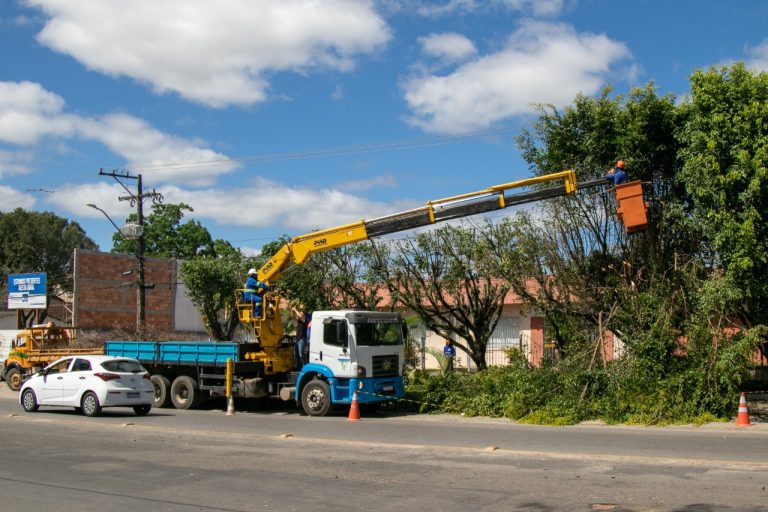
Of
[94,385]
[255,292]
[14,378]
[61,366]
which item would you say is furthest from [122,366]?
[14,378]

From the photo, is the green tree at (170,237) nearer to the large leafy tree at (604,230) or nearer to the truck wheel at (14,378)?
the truck wheel at (14,378)

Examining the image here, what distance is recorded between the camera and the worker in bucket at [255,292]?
68.0ft

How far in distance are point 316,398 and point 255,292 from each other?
346 centimetres

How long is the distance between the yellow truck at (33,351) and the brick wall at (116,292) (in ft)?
26.3

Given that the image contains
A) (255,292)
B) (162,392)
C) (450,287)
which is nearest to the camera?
(255,292)

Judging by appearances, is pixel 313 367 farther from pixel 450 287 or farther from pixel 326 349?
pixel 450 287

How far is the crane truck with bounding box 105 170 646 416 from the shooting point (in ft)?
60.8

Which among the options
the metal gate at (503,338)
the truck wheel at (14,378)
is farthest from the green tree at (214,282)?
the metal gate at (503,338)

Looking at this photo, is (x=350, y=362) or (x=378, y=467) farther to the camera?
(x=350, y=362)

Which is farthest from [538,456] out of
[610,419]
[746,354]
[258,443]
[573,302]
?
[573,302]

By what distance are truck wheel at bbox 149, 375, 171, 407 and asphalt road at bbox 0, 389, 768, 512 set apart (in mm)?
4628

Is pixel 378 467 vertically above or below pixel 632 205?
below

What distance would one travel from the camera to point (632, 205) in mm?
17344

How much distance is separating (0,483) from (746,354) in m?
14.8
